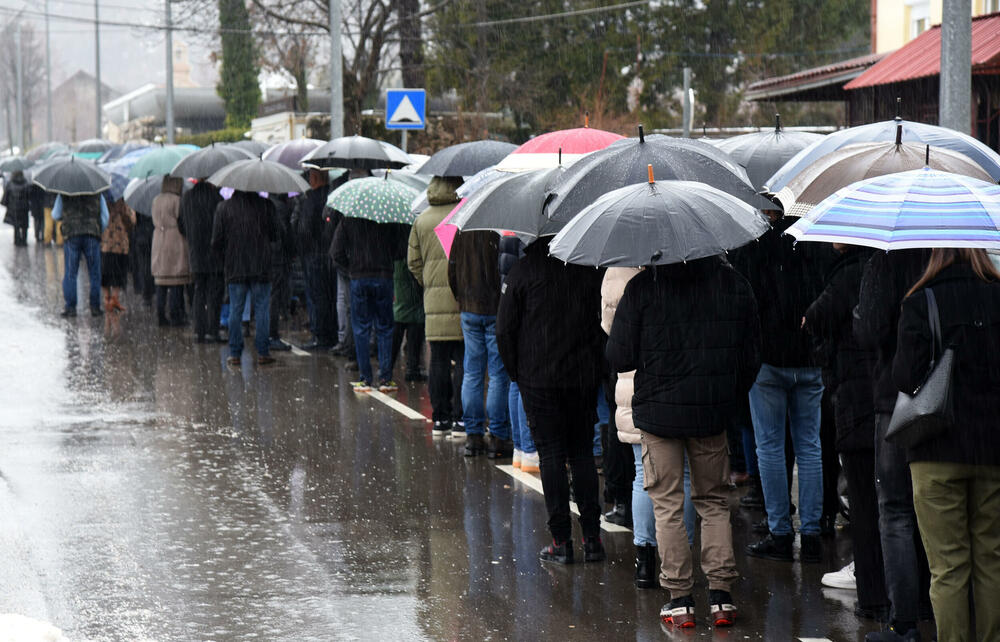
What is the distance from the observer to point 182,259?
16.7 metres

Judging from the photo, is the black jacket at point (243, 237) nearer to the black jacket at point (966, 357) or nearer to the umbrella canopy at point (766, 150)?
the umbrella canopy at point (766, 150)

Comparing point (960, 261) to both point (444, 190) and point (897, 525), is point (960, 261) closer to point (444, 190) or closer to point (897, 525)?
point (897, 525)

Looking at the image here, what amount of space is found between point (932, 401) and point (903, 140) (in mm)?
2659

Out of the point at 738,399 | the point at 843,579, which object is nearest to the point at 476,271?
the point at 738,399

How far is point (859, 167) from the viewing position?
23.1 ft

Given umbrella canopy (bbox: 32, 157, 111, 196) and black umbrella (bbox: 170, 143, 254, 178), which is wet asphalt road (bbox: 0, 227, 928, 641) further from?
umbrella canopy (bbox: 32, 157, 111, 196)

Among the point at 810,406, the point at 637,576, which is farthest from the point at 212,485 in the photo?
the point at 810,406

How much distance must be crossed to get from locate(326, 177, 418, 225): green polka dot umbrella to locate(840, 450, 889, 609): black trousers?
6688mm

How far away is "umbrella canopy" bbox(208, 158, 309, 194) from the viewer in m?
13.9

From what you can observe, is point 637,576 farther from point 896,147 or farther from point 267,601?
point 896,147

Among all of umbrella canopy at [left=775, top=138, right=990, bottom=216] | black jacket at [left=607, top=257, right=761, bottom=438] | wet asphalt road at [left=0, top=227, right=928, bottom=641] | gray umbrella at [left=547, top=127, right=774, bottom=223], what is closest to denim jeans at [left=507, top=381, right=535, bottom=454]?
wet asphalt road at [left=0, top=227, right=928, bottom=641]

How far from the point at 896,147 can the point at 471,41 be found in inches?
1316

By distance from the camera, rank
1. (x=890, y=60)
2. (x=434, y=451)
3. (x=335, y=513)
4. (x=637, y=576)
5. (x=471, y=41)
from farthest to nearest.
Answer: (x=471, y=41)
(x=890, y=60)
(x=434, y=451)
(x=335, y=513)
(x=637, y=576)

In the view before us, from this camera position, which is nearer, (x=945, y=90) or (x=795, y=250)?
(x=795, y=250)
